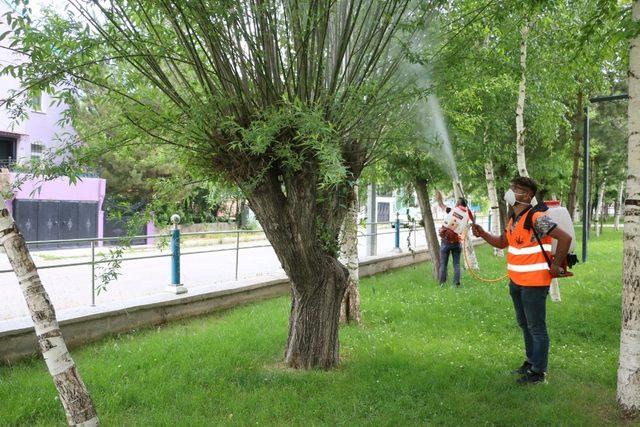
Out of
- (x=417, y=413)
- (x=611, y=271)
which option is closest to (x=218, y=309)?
(x=417, y=413)

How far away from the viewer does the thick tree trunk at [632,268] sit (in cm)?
393

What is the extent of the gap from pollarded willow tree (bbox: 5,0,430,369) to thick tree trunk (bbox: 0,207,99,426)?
131 centimetres

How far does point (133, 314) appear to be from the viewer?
22.0 feet

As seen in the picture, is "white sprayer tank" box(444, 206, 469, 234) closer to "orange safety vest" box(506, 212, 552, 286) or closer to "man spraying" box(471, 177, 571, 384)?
"man spraying" box(471, 177, 571, 384)

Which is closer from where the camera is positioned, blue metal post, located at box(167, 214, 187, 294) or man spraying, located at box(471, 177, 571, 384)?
man spraying, located at box(471, 177, 571, 384)

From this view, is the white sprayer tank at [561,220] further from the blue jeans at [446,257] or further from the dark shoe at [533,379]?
the blue jeans at [446,257]

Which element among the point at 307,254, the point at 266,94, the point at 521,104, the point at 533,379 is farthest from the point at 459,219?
the point at 521,104

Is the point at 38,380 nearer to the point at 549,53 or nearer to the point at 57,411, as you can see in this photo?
the point at 57,411

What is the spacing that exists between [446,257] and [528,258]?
5.79 m

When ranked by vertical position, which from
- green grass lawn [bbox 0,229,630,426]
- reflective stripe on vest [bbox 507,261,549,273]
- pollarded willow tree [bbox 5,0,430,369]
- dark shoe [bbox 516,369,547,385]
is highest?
pollarded willow tree [bbox 5,0,430,369]

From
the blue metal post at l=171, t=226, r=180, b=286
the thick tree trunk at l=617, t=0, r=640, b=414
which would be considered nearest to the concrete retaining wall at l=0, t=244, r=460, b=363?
the blue metal post at l=171, t=226, r=180, b=286

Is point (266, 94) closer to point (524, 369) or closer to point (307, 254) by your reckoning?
point (307, 254)

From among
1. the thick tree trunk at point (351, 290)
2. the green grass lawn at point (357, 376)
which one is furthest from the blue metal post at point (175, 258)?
the thick tree trunk at point (351, 290)

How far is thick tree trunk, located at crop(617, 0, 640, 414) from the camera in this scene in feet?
12.9
